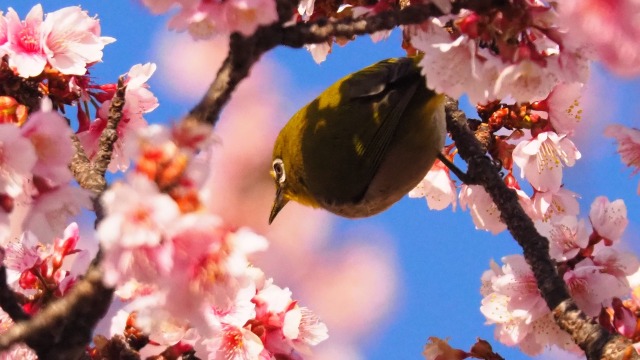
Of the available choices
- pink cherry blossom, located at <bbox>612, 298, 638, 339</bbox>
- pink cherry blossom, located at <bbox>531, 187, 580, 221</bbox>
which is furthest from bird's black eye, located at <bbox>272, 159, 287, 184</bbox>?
pink cherry blossom, located at <bbox>612, 298, 638, 339</bbox>

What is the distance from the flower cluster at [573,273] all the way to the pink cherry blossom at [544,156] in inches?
23.3

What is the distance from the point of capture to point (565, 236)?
3693mm

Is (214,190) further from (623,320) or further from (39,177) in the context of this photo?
(623,320)

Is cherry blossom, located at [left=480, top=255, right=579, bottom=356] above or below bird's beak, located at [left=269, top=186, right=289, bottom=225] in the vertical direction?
above

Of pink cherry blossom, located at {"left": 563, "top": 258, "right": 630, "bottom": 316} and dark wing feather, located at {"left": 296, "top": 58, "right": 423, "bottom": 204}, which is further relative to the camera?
dark wing feather, located at {"left": 296, "top": 58, "right": 423, "bottom": 204}

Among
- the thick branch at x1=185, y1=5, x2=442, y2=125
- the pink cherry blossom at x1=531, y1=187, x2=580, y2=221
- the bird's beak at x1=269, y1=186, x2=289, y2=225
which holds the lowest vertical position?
the bird's beak at x1=269, y1=186, x2=289, y2=225

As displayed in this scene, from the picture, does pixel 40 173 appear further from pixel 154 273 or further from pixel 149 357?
pixel 149 357

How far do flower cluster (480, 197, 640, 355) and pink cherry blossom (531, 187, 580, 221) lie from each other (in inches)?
31.3

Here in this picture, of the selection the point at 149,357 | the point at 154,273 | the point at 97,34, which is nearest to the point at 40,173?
the point at 154,273

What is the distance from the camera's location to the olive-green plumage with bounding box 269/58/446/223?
4781mm

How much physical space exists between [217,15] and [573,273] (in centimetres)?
192

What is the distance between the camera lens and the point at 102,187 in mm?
3162

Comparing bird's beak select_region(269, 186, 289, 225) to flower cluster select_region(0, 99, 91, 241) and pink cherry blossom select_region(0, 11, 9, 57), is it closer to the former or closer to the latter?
pink cherry blossom select_region(0, 11, 9, 57)

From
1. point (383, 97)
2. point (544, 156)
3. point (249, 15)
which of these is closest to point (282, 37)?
point (249, 15)
